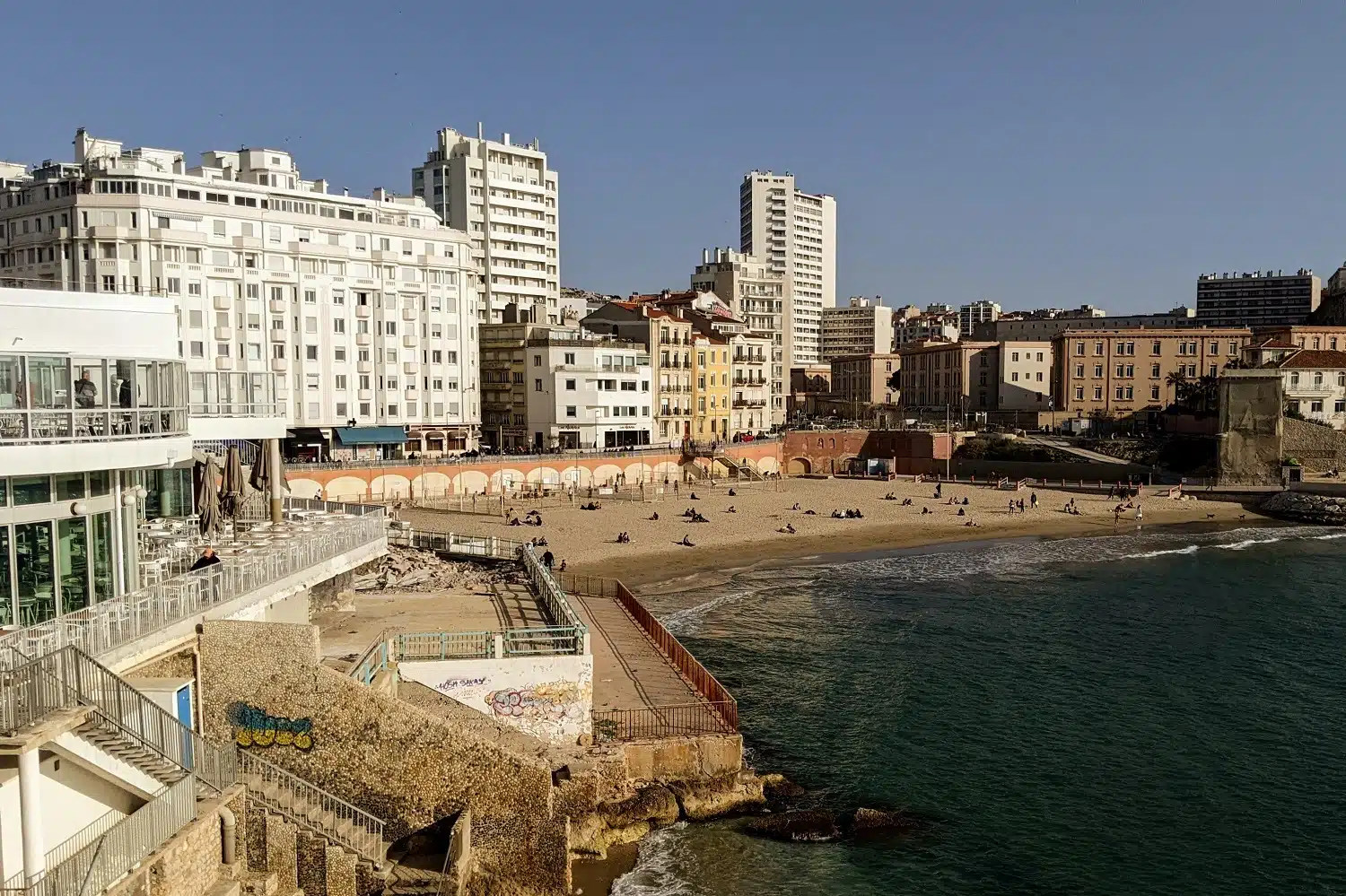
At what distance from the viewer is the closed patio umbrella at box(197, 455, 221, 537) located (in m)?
21.7

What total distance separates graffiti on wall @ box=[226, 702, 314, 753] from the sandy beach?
2936 centimetres

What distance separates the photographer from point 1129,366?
114m

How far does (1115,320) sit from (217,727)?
6719 inches

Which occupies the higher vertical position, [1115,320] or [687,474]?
[1115,320]

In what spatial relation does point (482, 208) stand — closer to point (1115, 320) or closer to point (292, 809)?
point (292, 809)

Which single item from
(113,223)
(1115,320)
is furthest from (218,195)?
(1115,320)

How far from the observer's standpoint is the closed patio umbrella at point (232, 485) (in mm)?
23531

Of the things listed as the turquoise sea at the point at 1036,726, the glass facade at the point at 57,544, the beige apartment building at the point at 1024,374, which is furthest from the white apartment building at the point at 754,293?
the glass facade at the point at 57,544

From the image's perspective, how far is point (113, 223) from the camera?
6334 centimetres

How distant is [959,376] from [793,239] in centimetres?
6703

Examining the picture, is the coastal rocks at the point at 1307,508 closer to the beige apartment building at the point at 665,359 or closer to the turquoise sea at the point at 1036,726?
the turquoise sea at the point at 1036,726

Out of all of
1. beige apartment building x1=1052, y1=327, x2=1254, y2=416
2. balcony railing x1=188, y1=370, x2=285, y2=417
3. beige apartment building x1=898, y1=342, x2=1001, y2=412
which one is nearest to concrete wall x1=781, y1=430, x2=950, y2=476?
beige apartment building x1=1052, y1=327, x2=1254, y2=416

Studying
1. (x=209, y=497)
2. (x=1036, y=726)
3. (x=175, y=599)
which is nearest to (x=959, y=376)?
(x=1036, y=726)

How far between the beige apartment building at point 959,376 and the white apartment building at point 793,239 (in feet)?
126
